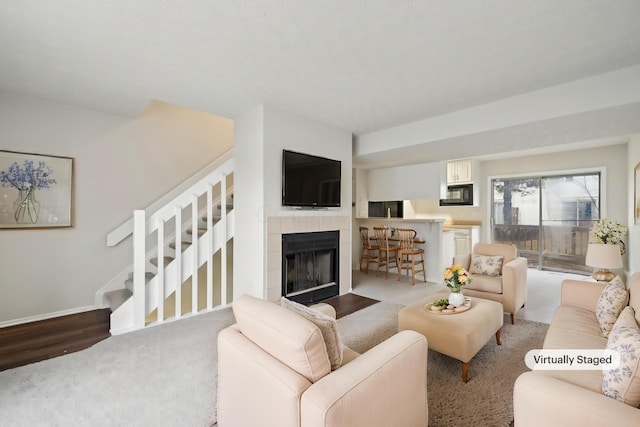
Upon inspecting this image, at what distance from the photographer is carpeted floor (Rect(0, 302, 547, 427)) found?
66.8 inches

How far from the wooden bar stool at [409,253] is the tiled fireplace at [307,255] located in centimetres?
111

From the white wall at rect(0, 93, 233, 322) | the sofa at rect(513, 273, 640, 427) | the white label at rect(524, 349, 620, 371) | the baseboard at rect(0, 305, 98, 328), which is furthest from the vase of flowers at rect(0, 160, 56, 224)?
the white label at rect(524, 349, 620, 371)

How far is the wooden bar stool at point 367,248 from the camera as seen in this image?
18.1ft

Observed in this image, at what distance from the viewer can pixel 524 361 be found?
2.29 m

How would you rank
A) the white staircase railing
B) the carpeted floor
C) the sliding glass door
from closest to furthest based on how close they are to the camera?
the carpeted floor < the white staircase railing < the sliding glass door

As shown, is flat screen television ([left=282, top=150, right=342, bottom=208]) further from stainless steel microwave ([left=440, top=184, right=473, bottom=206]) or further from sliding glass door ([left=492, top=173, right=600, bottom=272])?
sliding glass door ([left=492, top=173, right=600, bottom=272])

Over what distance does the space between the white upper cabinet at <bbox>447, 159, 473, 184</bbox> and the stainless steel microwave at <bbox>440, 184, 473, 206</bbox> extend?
0.12 metres

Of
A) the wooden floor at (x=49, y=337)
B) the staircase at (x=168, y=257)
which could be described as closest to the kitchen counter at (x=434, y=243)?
the staircase at (x=168, y=257)

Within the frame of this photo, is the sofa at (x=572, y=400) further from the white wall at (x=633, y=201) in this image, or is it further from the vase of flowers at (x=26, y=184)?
the vase of flowers at (x=26, y=184)

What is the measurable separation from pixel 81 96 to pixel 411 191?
5.08m

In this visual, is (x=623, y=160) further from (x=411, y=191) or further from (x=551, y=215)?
(x=411, y=191)

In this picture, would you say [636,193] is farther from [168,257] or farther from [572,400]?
[168,257]

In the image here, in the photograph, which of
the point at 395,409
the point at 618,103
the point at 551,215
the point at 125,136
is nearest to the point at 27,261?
the point at 125,136

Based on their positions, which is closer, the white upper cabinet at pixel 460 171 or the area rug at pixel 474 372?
the area rug at pixel 474 372
